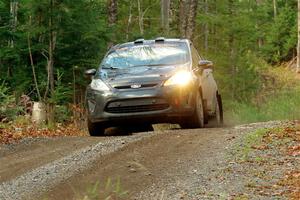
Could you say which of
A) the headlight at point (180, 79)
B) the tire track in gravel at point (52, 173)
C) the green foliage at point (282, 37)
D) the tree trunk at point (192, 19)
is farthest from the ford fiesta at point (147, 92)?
the green foliage at point (282, 37)

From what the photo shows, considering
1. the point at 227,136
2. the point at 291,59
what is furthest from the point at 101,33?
the point at 291,59

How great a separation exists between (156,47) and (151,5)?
88.2 ft

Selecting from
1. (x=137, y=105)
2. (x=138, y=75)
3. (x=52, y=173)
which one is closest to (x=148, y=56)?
(x=138, y=75)

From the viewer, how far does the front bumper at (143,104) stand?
11.3 m

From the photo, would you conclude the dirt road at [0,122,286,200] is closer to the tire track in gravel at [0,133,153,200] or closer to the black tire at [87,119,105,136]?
the tire track in gravel at [0,133,153,200]

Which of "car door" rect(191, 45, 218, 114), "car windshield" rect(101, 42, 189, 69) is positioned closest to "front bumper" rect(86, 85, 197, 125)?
"car windshield" rect(101, 42, 189, 69)

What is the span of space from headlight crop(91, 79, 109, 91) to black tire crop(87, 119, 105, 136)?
0.66 metres

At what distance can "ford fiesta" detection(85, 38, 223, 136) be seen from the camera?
1135 centimetres

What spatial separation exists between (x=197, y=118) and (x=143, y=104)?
1.15 m

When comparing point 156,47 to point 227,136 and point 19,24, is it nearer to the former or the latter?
point 227,136

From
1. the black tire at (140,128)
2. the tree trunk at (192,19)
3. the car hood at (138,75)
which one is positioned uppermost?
the tree trunk at (192,19)

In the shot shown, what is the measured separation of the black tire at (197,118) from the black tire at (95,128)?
61.0 inches

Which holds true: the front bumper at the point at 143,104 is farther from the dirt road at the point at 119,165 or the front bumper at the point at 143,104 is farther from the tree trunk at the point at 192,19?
the tree trunk at the point at 192,19

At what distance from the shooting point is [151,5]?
129 ft
